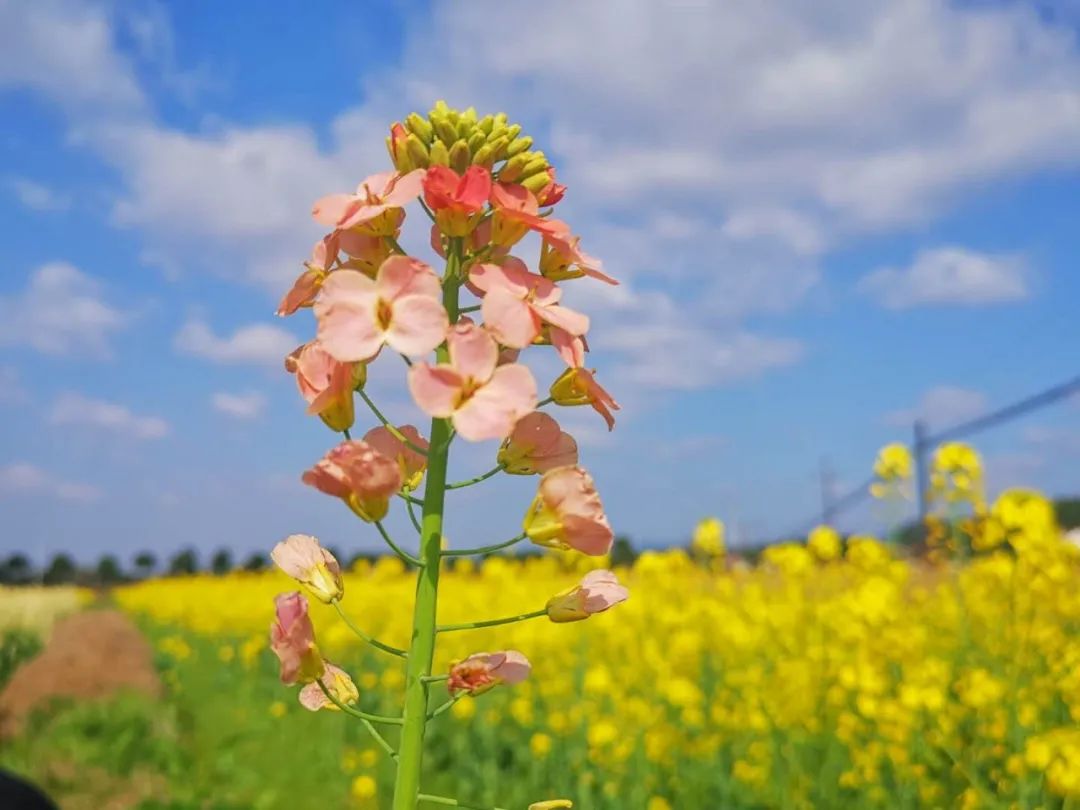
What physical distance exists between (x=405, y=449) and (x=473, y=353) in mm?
283

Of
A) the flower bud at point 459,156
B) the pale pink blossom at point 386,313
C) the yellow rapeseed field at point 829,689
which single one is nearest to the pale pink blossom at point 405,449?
the pale pink blossom at point 386,313

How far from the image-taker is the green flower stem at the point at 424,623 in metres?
1.44

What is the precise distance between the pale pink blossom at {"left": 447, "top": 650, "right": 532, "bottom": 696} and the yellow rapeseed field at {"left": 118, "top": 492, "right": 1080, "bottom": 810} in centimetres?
231

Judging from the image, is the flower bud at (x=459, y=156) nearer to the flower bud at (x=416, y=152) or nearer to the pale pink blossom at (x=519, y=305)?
the flower bud at (x=416, y=152)

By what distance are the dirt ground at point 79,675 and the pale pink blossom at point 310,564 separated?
27.8 ft

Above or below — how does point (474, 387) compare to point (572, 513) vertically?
above

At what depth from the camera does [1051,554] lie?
4723 mm

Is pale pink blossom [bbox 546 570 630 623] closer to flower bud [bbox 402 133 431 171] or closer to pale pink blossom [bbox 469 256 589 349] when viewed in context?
pale pink blossom [bbox 469 256 589 349]

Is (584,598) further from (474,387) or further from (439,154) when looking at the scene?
(439,154)

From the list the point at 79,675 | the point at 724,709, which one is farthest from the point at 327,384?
the point at 79,675

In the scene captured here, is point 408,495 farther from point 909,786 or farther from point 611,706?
point 611,706

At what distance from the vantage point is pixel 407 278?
145 cm

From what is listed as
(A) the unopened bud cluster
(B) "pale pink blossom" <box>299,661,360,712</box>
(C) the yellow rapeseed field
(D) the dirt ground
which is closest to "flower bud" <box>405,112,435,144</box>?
(A) the unopened bud cluster

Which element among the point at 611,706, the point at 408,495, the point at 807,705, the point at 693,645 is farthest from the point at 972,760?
the point at 408,495
